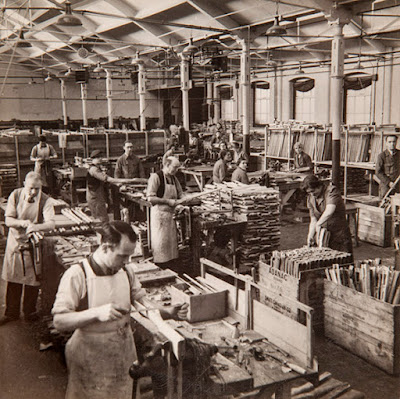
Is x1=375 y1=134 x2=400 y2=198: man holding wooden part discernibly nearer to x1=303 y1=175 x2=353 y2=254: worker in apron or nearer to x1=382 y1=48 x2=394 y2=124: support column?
x1=303 y1=175 x2=353 y2=254: worker in apron

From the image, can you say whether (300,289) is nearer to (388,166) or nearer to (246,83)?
(388,166)

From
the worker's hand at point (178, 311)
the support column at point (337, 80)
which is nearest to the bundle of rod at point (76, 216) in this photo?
the worker's hand at point (178, 311)

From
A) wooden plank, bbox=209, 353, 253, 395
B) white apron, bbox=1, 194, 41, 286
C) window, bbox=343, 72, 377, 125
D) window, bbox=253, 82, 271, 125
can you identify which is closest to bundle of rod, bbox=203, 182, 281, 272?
white apron, bbox=1, 194, 41, 286

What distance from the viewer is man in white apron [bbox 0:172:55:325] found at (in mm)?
5301

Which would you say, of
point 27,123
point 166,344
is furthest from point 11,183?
point 27,123

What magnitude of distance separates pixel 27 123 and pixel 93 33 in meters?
10.2

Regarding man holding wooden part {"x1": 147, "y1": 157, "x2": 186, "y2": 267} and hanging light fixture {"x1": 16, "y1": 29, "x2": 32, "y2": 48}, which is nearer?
man holding wooden part {"x1": 147, "y1": 157, "x2": 186, "y2": 267}

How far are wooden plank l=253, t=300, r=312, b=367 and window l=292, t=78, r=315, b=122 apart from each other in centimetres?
1834

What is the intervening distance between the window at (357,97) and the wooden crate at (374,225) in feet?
33.4

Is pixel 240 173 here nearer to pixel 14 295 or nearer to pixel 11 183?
pixel 14 295

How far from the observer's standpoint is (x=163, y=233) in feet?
22.1

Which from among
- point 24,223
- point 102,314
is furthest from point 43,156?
point 102,314

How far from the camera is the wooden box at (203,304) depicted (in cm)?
424

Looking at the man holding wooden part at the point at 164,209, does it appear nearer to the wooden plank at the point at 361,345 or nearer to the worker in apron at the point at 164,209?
the worker in apron at the point at 164,209
